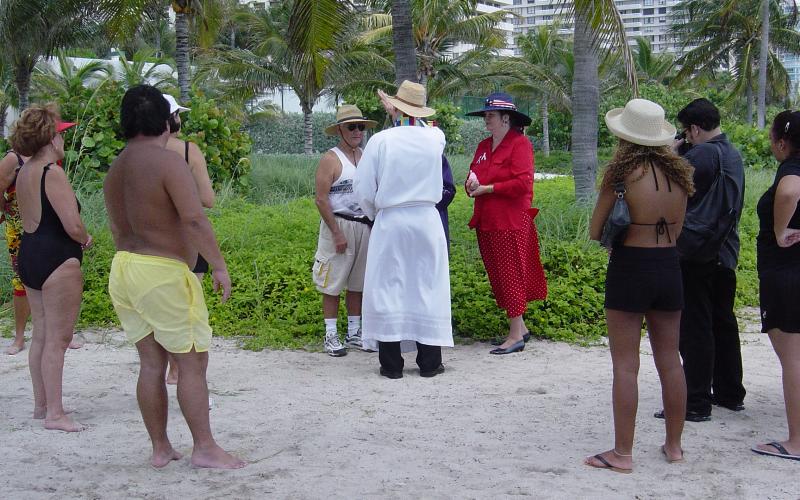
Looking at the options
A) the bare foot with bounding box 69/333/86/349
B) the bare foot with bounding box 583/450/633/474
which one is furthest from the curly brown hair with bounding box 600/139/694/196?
the bare foot with bounding box 69/333/86/349

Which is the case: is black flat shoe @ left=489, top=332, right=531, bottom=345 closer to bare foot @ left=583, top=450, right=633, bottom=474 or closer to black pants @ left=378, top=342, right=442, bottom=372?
black pants @ left=378, top=342, right=442, bottom=372

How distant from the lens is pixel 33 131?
5.02 meters

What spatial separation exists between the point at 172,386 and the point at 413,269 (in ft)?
6.12

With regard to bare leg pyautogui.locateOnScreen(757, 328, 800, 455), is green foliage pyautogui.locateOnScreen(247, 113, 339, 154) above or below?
above

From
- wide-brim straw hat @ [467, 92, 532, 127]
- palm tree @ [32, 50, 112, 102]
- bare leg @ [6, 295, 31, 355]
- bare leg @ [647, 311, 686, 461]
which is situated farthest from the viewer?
palm tree @ [32, 50, 112, 102]

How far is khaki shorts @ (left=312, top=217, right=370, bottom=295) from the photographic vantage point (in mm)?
6895

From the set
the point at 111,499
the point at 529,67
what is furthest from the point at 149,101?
the point at 529,67

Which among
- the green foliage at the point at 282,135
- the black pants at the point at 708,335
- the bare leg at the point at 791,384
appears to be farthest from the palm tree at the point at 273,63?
the bare leg at the point at 791,384

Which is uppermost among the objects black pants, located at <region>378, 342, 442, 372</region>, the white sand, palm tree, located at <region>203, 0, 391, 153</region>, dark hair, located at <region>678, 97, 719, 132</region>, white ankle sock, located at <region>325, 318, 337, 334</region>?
palm tree, located at <region>203, 0, 391, 153</region>

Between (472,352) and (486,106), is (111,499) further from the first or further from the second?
(486,106)

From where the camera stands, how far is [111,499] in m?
4.00

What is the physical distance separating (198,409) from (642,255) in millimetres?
2287

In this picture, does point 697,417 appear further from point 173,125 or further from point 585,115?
point 585,115

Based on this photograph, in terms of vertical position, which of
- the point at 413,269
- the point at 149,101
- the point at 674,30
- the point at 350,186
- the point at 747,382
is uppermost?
the point at 674,30
